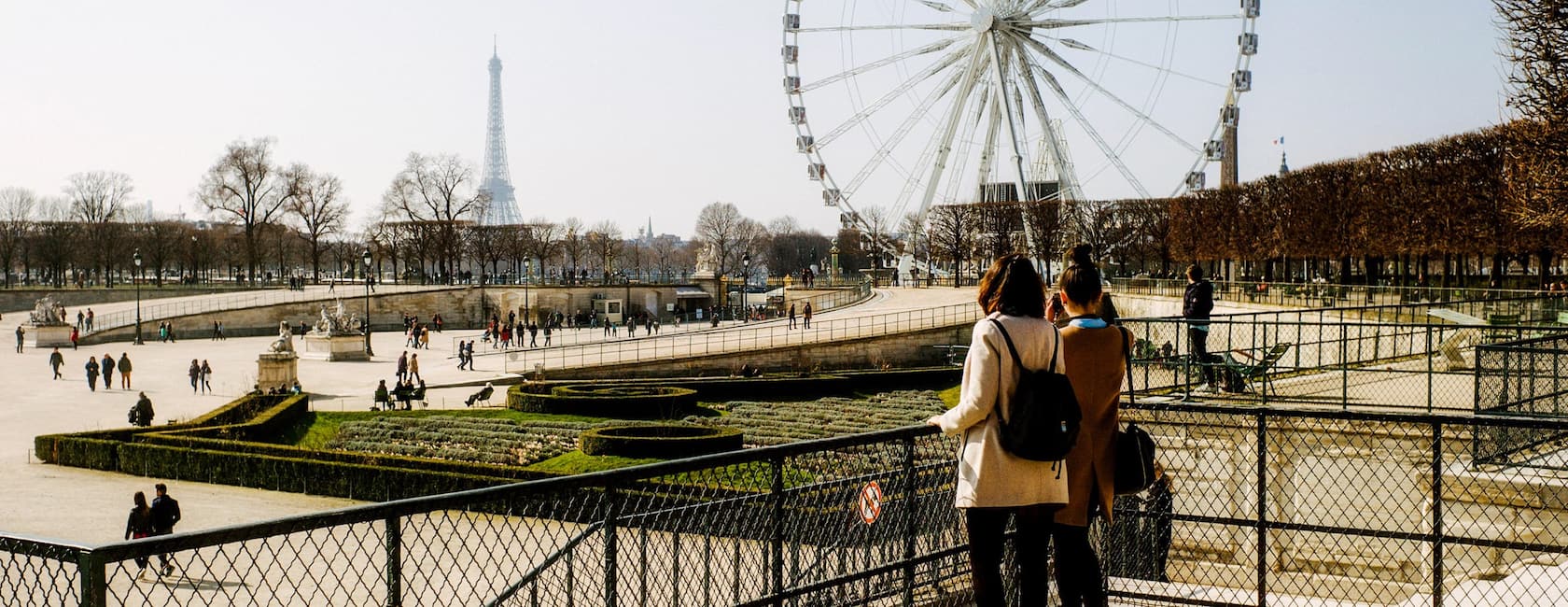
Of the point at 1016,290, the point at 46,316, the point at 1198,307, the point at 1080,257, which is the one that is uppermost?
the point at 1080,257

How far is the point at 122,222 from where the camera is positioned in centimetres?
9575

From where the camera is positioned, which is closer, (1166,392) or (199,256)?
(1166,392)

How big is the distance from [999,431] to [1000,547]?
50cm

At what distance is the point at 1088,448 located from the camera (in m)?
5.43

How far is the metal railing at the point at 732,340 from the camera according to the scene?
41.9m

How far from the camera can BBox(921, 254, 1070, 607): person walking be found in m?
4.98

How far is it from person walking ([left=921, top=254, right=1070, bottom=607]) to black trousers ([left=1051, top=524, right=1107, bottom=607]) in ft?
0.70

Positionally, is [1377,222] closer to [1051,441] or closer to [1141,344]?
[1141,344]

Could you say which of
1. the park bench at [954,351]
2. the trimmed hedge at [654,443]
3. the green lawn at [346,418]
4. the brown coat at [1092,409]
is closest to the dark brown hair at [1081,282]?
the brown coat at [1092,409]

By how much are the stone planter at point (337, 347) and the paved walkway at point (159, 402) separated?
0.88 metres

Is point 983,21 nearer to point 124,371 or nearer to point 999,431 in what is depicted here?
point 124,371

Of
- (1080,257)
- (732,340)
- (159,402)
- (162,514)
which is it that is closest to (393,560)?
(1080,257)

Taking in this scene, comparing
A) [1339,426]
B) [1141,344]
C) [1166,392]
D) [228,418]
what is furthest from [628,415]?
[1339,426]

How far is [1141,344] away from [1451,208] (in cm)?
2384
